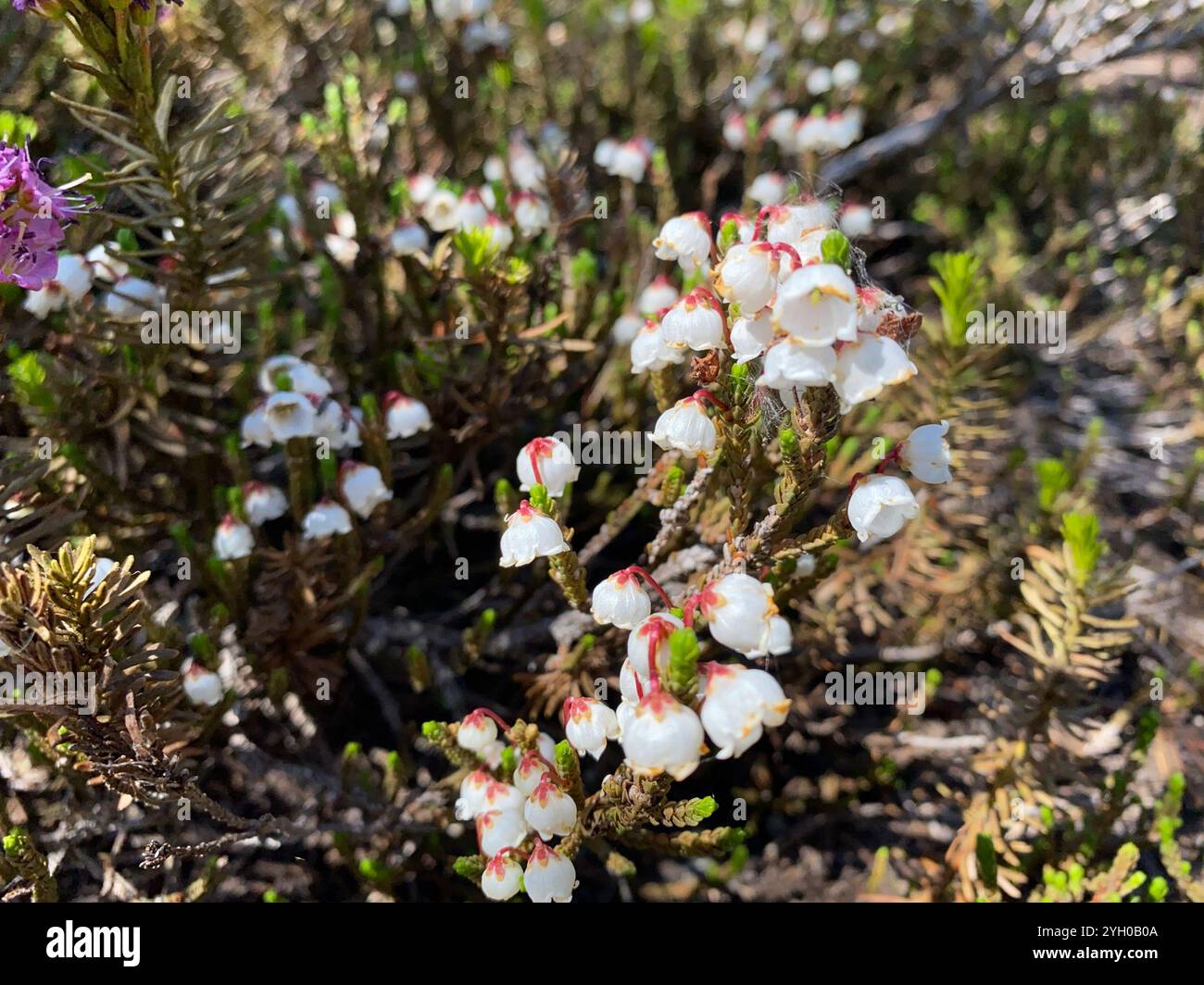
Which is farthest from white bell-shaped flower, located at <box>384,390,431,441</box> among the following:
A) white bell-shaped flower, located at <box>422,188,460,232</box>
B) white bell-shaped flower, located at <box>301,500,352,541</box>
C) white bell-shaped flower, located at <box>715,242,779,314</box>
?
white bell-shaped flower, located at <box>715,242,779,314</box>

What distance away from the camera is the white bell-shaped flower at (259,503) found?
2.29 metres

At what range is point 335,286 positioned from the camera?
2926 millimetres

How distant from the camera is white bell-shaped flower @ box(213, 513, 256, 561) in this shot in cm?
222

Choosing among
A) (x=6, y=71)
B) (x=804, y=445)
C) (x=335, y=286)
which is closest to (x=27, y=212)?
(x=335, y=286)

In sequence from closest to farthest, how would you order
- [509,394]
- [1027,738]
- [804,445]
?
[804,445] < [1027,738] < [509,394]

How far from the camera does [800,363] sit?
53.4 inches

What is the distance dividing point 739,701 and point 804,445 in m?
0.51

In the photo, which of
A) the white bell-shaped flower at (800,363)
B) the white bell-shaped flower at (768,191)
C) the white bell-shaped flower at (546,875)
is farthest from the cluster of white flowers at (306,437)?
the white bell-shaped flower at (768,191)

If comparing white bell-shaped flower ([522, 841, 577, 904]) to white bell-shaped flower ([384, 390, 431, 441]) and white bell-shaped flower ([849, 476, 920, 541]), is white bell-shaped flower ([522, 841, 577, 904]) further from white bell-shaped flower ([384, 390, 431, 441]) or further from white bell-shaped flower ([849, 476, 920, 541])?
white bell-shaped flower ([384, 390, 431, 441])

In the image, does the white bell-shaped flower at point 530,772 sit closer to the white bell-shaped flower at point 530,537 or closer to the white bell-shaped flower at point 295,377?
the white bell-shaped flower at point 530,537

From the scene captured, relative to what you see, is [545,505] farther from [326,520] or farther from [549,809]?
[326,520]

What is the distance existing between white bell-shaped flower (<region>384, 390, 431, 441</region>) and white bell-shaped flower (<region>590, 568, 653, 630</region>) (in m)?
1.06

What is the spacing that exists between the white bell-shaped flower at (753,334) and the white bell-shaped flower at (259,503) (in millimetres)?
1446
